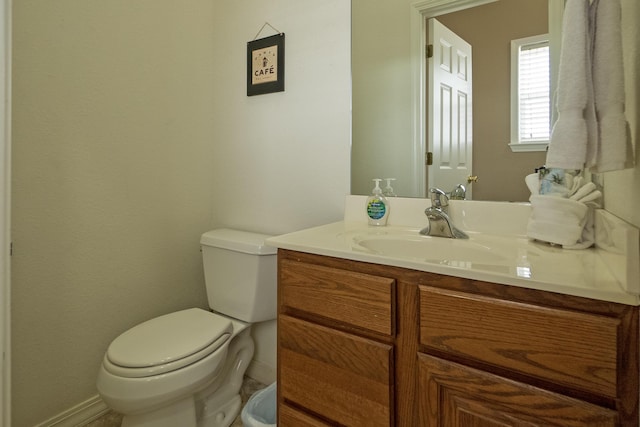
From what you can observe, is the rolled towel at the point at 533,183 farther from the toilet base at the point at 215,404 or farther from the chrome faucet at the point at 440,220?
the toilet base at the point at 215,404

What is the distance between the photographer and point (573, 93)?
587 mm

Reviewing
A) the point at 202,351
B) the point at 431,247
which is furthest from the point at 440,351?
the point at 202,351

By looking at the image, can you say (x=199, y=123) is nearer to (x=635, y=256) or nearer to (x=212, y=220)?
(x=212, y=220)

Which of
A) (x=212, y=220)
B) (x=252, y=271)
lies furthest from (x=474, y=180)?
(x=212, y=220)

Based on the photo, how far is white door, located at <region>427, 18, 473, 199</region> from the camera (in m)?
1.16

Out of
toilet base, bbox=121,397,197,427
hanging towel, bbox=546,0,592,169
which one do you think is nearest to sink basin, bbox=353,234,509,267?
hanging towel, bbox=546,0,592,169

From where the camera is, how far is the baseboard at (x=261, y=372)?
1583 millimetres

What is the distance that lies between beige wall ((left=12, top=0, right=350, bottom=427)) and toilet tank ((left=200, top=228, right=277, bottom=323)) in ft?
0.68

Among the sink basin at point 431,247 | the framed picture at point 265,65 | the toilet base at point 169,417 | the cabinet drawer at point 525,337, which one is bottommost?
the toilet base at point 169,417

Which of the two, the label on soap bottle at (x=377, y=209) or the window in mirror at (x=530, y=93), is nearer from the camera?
the window in mirror at (x=530, y=93)

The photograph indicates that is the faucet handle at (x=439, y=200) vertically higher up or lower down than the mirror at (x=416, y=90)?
lower down

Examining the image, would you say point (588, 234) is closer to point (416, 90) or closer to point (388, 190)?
point (388, 190)

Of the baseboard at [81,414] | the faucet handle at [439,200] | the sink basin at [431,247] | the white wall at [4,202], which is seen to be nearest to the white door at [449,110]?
the faucet handle at [439,200]

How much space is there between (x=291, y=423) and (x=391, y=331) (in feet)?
1.45
